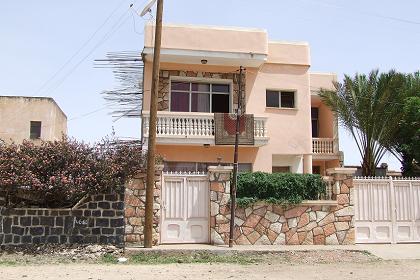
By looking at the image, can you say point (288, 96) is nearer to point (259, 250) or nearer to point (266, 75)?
point (266, 75)

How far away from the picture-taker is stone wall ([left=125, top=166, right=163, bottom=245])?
1280 cm

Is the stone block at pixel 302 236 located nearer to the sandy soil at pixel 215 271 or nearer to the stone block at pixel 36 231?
the sandy soil at pixel 215 271

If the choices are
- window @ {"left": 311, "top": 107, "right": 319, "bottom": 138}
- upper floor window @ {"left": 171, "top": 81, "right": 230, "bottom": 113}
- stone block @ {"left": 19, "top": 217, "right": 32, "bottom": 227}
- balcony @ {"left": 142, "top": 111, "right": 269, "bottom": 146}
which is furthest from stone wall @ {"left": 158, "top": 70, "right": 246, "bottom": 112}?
stone block @ {"left": 19, "top": 217, "right": 32, "bottom": 227}

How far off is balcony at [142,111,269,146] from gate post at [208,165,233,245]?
536 cm

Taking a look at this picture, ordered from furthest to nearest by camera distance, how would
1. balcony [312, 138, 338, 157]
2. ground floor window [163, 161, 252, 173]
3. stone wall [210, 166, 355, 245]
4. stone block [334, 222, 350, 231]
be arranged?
1. balcony [312, 138, 338, 157]
2. ground floor window [163, 161, 252, 173]
3. stone block [334, 222, 350, 231]
4. stone wall [210, 166, 355, 245]

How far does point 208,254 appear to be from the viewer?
12.3m

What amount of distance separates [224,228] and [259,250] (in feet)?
3.89

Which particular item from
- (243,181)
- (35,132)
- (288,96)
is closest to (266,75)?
(288,96)

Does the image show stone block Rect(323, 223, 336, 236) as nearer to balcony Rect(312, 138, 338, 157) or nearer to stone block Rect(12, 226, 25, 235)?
stone block Rect(12, 226, 25, 235)

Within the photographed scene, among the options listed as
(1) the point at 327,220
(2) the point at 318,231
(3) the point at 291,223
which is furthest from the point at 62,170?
(1) the point at 327,220

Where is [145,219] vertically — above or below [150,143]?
below

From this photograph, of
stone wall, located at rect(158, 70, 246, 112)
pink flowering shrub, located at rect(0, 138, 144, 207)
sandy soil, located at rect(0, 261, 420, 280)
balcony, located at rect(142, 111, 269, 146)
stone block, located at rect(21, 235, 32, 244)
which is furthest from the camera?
stone wall, located at rect(158, 70, 246, 112)

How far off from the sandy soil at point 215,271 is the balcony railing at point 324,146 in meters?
11.2

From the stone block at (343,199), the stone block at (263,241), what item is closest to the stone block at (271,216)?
the stone block at (263,241)
